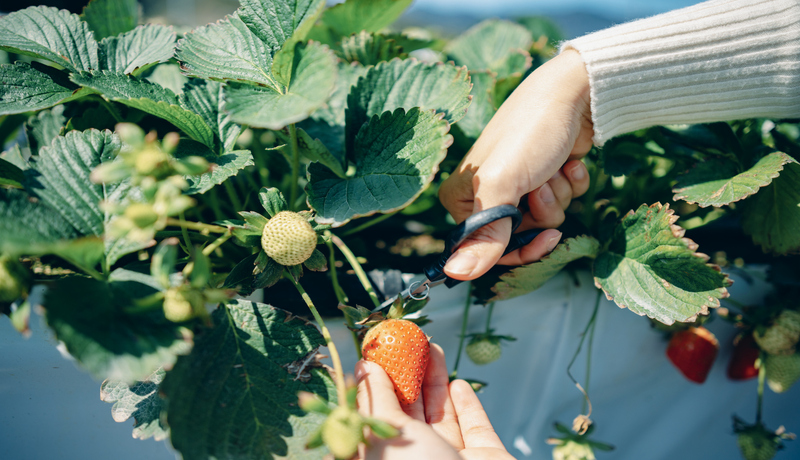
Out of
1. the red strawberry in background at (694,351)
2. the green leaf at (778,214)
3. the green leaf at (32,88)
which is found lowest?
the red strawberry in background at (694,351)

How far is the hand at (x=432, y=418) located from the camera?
0.43 m

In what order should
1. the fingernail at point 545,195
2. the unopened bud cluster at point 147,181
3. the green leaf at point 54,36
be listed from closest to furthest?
the unopened bud cluster at point 147,181
the green leaf at point 54,36
the fingernail at point 545,195

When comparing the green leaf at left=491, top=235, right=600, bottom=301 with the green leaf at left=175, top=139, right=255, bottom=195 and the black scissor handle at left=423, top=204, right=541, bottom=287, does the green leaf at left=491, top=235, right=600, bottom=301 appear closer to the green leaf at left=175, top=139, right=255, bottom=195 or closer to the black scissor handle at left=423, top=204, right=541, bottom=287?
the black scissor handle at left=423, top=204, right=541, bottom=287

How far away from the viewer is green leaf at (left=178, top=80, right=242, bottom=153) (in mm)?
550

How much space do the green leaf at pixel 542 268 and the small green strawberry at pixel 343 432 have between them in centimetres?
32

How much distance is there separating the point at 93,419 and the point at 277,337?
0.31 meters

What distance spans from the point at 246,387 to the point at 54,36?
20.1 inches

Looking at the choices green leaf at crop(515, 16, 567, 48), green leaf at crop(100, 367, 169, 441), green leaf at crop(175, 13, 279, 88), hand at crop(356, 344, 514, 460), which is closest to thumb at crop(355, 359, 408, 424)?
hand at crop(356, 344, 514, 460)

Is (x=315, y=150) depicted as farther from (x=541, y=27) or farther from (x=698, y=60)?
(x=541, y=27)

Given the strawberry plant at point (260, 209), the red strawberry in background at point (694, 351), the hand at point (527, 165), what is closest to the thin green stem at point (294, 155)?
the strawberry plant at point (260, 209)

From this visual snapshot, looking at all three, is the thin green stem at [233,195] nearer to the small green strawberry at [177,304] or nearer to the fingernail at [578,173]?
the small green strawberry at [177,304]

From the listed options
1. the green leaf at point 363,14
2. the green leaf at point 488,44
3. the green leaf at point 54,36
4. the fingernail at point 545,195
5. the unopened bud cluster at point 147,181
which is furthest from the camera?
the green leaf at point 488,44

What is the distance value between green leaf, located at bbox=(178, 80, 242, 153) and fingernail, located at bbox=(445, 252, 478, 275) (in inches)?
12.2

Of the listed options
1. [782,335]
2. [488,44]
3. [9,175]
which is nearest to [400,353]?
[9,175]
